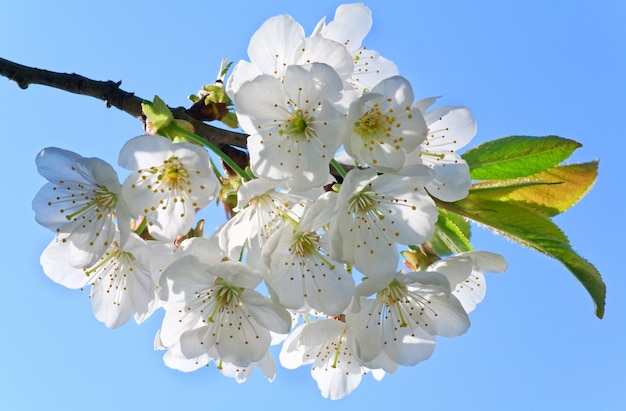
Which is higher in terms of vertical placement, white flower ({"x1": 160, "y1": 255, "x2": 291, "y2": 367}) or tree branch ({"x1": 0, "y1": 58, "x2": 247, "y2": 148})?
tree branch ({"x1": 0, "y1": 58, "x2": 247, "y2": 148})

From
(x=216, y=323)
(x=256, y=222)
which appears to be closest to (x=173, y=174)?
(x=256, y=222)

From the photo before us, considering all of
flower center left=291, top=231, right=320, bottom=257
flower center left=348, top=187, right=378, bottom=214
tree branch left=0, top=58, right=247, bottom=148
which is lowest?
flower center left=291, top=231, right=320, bottom=257

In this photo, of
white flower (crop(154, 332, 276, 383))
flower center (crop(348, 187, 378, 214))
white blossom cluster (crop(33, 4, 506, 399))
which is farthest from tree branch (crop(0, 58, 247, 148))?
white flower (crop(154, 332, 276, 383))

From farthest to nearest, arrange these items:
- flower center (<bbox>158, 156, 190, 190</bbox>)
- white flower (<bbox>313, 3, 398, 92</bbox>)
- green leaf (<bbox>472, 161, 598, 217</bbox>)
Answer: white flower (<bbox>313, 3, 398, 92</bbox>), green leaf (<bbox>472, 161, 598, 217</bbox>), flower center (<bbox>158, 156, 190, 190</bbox>)

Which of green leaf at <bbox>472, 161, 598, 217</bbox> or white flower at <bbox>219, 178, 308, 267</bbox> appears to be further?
green leaf at <bbox>472, 161, 598, 217</bbox>

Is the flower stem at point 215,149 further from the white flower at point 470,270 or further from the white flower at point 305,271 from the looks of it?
the white flower at point 470,270

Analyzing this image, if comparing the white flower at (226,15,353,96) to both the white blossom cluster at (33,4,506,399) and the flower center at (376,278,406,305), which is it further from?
the flower center at (376,278,406,305)
